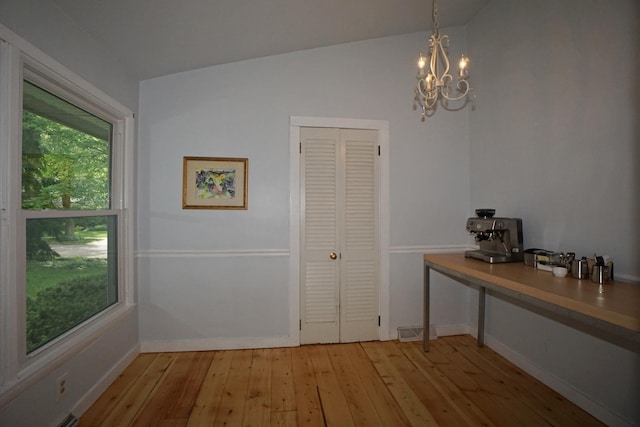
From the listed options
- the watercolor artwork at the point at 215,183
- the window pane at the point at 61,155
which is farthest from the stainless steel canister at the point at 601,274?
the window pane at the point at 61,155

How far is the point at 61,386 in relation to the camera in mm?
1533

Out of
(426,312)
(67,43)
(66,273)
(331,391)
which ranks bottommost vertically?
(331,391)

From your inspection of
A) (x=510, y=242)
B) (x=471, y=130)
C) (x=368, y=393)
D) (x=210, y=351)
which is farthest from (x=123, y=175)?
(x=471, y=130)

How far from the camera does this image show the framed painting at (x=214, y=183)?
2426 mm

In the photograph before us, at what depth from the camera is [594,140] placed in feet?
5.43

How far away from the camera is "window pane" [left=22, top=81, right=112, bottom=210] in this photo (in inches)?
55.6

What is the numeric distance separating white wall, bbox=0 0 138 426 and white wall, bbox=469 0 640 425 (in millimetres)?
2834

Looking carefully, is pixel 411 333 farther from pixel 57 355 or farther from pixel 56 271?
pixel 56 271

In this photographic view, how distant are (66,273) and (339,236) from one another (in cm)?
199

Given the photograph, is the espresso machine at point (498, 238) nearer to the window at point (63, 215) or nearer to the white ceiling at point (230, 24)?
the white ceiling at point (230, 24)

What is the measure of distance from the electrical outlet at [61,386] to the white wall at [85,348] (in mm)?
22

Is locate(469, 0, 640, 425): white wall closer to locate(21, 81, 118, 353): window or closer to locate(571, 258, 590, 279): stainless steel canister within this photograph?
locate(571, 258, 590, 279): stainless steel canister

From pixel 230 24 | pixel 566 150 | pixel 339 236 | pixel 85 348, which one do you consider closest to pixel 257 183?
pixel 339 236

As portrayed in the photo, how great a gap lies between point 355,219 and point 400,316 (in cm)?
106
